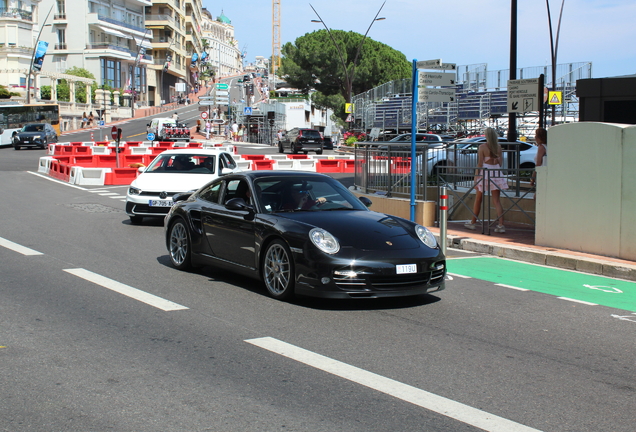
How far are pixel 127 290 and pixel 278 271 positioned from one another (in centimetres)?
177

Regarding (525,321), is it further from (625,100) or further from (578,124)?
(625,100)

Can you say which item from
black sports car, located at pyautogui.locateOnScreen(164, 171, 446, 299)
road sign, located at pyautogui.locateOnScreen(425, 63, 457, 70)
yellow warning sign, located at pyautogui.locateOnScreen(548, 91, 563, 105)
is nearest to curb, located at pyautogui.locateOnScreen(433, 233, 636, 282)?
road sign, located at pyautogui.locateOnScreen(425, 63, 457, 70)

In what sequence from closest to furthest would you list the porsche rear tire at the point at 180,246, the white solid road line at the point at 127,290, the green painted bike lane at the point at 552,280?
the white solid road line at the point at 127,290
the green painted bike lane at the point at 552,280
the porsche rear tire at the point at 180,246

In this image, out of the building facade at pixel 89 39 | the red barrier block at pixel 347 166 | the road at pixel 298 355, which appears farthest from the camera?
the building facade at pixel 89 39

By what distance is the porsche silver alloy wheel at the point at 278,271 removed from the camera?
749 cm

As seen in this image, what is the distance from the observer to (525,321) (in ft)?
23.1

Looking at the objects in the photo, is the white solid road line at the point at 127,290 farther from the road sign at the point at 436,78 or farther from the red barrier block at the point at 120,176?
the red barrier block at the point at 120,176

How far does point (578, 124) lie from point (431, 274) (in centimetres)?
419

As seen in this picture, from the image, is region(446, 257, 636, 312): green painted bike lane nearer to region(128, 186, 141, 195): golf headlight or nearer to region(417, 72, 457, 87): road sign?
region(417, 72, 457, 87): road sign

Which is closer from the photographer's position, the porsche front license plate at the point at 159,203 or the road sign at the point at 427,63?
the road sign at the point at 427,63

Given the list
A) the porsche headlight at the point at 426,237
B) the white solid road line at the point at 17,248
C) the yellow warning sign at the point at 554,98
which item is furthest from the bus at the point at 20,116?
the porsche headlight at the point at 426,237

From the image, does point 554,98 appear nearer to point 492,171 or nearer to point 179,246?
point 492,171

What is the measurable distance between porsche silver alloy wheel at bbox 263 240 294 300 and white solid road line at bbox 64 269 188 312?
99cm

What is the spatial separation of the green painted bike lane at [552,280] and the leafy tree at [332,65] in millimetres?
70473
